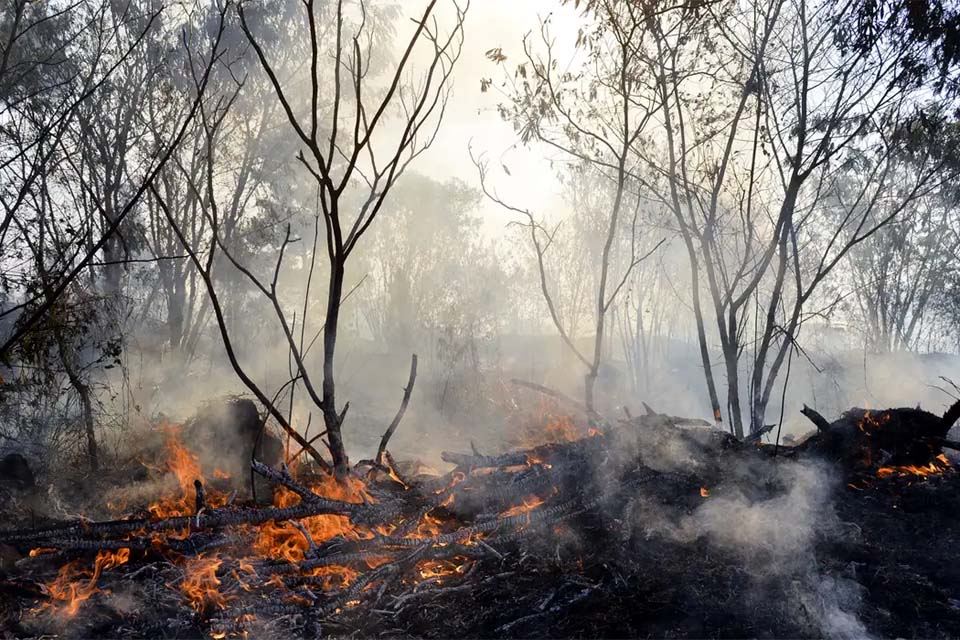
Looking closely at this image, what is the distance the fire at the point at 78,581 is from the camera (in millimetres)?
3713

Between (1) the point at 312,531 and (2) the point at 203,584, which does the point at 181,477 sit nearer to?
(1) the point at 312,531

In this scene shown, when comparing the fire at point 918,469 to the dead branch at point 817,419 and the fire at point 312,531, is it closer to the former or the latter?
the dead branch at point 817,419

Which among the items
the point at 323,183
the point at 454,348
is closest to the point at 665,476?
the point at 323,183

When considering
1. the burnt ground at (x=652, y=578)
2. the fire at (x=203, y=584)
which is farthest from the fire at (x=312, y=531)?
the fire at (x=203, y=584)

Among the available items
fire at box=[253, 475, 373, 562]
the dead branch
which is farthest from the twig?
the dead branch

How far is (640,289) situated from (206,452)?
28266 millimetres

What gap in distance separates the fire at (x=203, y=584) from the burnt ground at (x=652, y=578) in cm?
4

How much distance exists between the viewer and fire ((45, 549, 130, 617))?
371 cm

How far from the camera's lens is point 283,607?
3713mm

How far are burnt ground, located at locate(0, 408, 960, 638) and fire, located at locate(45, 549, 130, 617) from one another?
2.1 inches

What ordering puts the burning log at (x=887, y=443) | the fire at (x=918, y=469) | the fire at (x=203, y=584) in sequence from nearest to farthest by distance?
the fire at (x=203, y=584) → the fire at (x=918, y=469) → the burning log at (x=887, y=443)

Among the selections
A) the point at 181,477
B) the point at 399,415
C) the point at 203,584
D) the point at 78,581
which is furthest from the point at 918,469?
the point at 181,477

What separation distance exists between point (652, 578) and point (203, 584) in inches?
118

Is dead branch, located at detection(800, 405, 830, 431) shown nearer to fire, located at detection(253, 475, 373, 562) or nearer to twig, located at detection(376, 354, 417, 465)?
twig, located at detection(376, 354, 417, 465)
